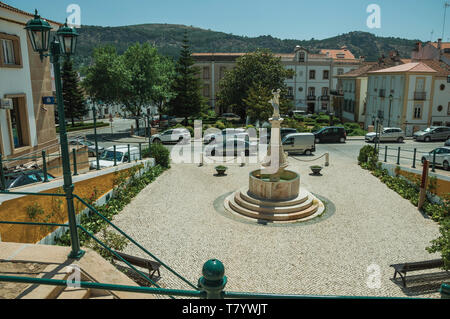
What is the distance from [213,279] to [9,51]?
16019 millimetres

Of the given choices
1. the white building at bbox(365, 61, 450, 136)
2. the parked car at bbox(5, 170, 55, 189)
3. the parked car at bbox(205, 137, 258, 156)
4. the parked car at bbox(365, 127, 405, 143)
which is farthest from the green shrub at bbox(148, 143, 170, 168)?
the white building at bbox(365, 61, 450, 136)

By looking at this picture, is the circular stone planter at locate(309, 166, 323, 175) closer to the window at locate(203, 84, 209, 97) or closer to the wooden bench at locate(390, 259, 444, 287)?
the wooden bench at locate(390, 259, 444, 287)

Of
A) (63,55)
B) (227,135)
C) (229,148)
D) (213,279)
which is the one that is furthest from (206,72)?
(213,279)

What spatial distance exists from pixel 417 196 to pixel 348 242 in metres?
5.56

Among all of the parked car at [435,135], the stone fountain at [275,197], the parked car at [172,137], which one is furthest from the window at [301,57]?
the stone fountain at [275,197]

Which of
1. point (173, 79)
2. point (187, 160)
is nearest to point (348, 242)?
point (187, 160)

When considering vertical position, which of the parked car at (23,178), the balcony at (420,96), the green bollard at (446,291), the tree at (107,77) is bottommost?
the parked car at (23,178)

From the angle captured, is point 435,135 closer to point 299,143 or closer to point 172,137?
point 299,143

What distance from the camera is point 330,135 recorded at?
105 ft

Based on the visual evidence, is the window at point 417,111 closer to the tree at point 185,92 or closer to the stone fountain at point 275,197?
the tree at point 185,92

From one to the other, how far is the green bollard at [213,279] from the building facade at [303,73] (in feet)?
183

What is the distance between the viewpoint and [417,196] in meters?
14.5

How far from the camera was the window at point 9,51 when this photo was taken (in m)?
14.2
